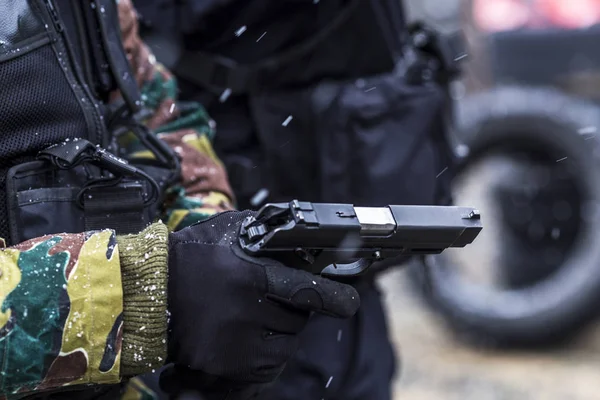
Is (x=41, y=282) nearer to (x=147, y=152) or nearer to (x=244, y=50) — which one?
(x=147, y=152)

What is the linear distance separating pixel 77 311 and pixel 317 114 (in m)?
1.26

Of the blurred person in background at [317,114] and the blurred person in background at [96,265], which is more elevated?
the blurred person in background at [96,265]

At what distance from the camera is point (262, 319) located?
1283 millimetres

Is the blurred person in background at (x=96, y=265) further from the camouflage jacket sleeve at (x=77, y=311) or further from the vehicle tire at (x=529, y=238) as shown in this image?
the vehicle tire at (x=529, y=238)

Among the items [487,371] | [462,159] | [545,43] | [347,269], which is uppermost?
[347,269]

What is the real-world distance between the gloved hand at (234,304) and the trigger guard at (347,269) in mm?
33

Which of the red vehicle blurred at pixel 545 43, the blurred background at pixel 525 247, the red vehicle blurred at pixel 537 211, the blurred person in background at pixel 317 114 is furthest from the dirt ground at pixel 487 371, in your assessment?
the blurred person in background at pixel 317 114

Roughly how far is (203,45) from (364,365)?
901mm

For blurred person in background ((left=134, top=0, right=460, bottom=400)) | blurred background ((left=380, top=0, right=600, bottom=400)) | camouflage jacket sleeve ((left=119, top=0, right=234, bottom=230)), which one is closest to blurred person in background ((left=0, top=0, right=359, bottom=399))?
camouflage jacket sleeve ((left=119, top=0, right=234, bottom=230))

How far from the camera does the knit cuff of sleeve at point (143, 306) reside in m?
1.27

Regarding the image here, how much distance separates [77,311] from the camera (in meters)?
1.23

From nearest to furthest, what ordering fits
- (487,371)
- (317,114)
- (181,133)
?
(181,133) → (317,114) → (487,371)

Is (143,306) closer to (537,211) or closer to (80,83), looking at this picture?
(80,83)

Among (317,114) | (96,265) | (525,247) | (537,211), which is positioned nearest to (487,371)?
(525,247)
